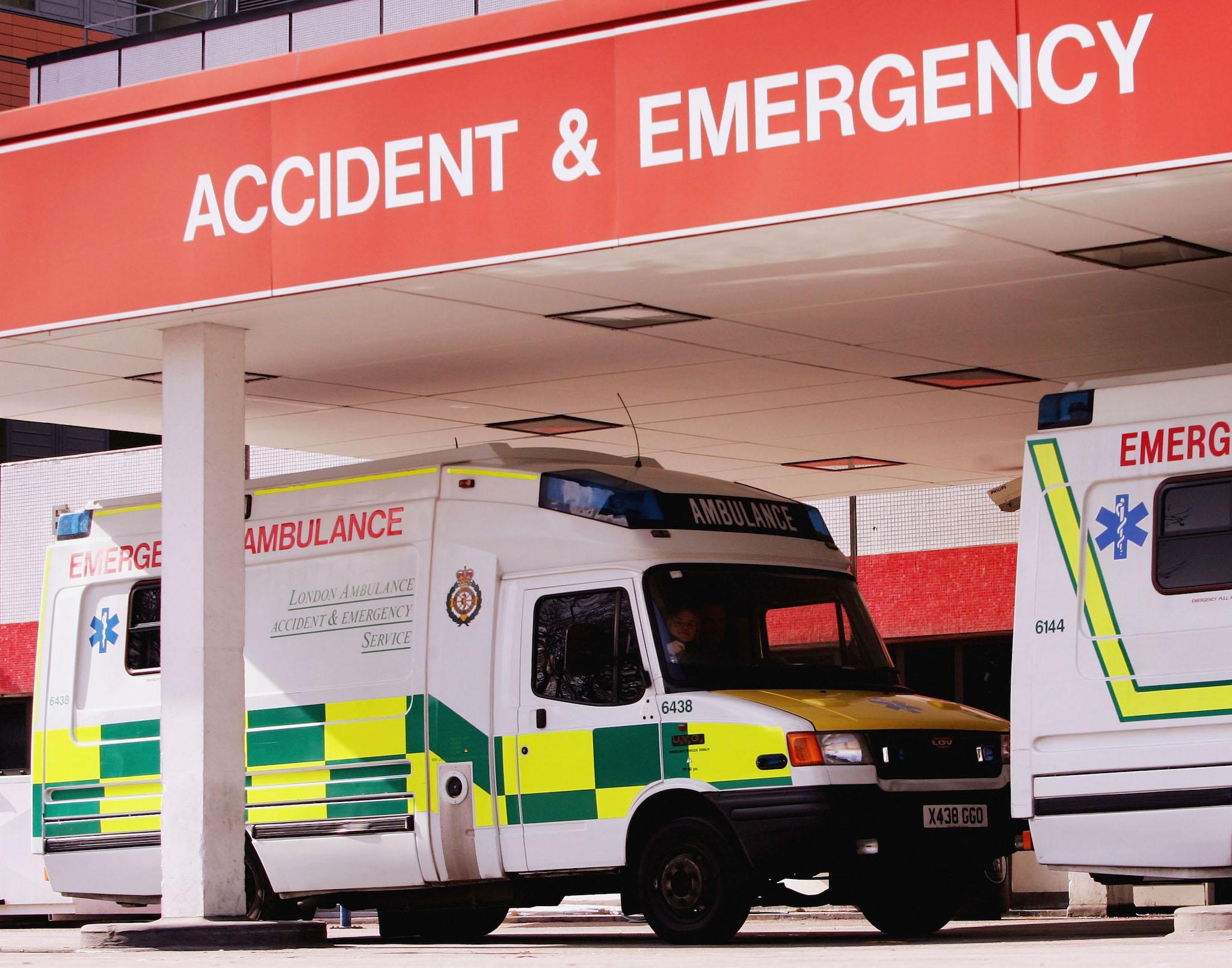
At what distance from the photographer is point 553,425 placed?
1645 cm

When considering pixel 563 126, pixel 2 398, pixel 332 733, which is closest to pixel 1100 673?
pixel 563 126

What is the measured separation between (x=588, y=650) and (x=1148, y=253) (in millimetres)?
3782

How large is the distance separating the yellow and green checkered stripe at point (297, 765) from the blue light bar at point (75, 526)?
1411mm

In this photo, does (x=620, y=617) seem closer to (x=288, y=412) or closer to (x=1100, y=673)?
(x=1100, y=673)

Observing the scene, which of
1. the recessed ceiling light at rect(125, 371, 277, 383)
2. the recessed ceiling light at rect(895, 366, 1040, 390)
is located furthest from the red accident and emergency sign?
the recessed ceiling light at rect(895, 366, 1040, 390)

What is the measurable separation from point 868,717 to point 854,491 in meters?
9.77

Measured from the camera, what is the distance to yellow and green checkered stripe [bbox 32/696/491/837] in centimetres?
1206

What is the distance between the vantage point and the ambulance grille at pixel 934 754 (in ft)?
35.6

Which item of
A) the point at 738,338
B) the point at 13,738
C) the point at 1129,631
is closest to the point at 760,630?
the point at 738,338

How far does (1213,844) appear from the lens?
9328 mm

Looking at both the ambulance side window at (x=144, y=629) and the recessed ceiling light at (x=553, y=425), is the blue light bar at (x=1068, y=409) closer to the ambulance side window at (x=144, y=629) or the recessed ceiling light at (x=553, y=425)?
the ambulance side window at (x=144, y=629)

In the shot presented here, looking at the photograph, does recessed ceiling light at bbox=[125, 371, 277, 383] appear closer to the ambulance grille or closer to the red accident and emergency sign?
the red accident and emergency sign

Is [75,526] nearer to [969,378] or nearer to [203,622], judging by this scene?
[203,622]

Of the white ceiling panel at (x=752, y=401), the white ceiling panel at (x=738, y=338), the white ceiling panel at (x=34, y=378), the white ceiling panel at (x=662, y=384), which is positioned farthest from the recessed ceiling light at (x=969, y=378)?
the white ceiling panel at (x=34, y=378)
